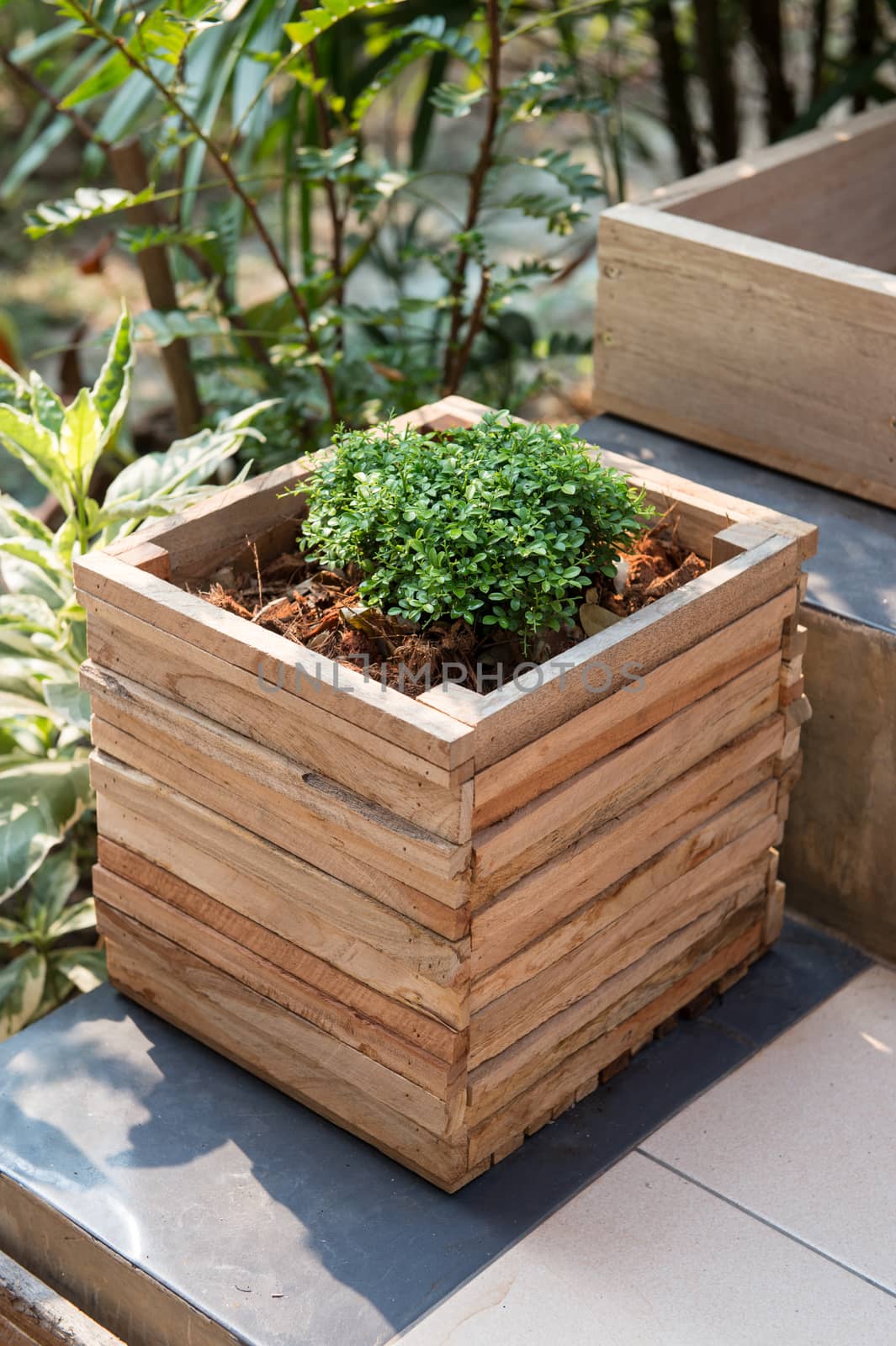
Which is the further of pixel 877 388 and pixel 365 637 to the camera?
pixel 877 388

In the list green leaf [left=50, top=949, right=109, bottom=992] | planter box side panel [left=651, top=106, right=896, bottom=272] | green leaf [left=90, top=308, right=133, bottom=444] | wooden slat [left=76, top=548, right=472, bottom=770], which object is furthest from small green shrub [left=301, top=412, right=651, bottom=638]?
planter box side panel [left=651, top=106, right=896, bottom=272]

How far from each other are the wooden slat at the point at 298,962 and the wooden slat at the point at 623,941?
0.04m

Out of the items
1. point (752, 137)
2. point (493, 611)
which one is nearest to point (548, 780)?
point (493, 611)

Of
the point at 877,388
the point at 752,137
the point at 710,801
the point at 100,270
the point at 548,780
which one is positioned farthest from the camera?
the point at 752,137

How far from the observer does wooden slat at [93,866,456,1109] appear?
1449mm

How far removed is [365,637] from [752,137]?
181 inches

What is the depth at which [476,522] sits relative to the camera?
1.45 metres

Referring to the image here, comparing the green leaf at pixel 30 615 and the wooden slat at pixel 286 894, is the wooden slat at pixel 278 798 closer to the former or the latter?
the wooden slat at pixel 286 894

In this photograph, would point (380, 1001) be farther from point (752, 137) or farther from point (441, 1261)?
point (752, 137)

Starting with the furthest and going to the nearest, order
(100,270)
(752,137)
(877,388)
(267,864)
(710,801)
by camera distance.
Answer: (752,137)
(100,270)
(877,388)
(710,801)
(267,864)

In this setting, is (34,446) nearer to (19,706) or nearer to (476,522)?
(19,706)

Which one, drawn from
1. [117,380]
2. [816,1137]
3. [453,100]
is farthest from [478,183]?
[816,1137]

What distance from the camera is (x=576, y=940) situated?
1.51m

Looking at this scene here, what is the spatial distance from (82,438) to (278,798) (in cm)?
61
